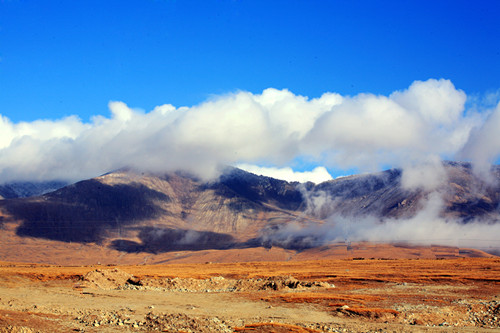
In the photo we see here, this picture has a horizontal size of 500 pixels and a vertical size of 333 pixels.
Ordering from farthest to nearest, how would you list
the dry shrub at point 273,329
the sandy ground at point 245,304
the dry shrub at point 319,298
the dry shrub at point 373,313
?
1. the dry shrub at point 319,298
2. the dry shrub at point 373,313
3. the sandy ground at point 245,304
4. the dry shrub at point 273,329

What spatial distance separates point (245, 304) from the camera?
3966 cm

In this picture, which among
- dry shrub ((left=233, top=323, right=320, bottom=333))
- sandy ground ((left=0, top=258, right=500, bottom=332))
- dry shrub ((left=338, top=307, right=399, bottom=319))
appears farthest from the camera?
dry shrub ((left=338, top=307, right=399, bottom=319))

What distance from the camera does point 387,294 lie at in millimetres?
45750

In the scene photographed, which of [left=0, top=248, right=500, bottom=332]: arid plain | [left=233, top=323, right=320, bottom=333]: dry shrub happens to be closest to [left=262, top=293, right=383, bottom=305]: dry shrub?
[left=0, top=248, right=500, bottom=332]: arid plain

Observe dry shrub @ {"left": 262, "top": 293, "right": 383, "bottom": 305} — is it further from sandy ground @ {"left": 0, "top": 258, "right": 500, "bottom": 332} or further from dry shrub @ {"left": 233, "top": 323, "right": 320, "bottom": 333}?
dry shrub @ {"left": 233, "top": 323, "right": 320, "bottom": 333}

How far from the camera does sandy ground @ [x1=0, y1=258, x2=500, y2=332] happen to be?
27.6m

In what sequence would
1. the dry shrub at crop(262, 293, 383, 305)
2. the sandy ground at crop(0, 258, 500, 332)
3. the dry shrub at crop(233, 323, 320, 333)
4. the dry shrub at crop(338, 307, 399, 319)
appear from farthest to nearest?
the dry shrub at crop(262, 293, 383, 305)
the dry shrub at crop(338, 307, 399, 319)
the sandy ground at crop(0, 258, 500, 332)
the dry shrub at crop(233, 323, 320, 333)

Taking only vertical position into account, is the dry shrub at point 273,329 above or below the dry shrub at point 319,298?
above

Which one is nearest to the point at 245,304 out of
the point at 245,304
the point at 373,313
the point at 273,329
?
the point at 245,304

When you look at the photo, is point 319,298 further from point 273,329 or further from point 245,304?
point 273,329

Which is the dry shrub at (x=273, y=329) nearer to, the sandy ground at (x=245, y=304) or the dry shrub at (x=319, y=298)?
the sandy ground at (x=245, y=304)

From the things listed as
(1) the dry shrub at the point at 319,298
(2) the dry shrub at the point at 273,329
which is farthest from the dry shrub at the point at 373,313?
(2) the dry shrub at the point at 273,329

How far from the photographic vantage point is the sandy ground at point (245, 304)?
27.6 meters

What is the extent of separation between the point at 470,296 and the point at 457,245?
153 m
